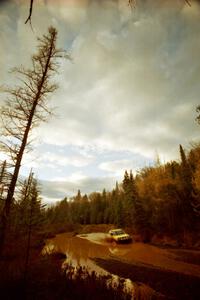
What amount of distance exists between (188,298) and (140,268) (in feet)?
26.2

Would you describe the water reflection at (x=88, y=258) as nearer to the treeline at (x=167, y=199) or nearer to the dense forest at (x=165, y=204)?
the dense forest at (x=165, y=204)

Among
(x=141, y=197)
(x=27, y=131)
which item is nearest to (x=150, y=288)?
(x=27, y=131)

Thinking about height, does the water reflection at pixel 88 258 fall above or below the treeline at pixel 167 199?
below

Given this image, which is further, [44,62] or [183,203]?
[183,203]

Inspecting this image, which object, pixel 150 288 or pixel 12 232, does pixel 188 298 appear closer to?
pixel 150 288

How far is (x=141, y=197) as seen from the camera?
40625mm

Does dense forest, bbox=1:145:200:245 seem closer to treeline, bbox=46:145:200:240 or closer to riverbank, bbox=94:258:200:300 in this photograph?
treeline, bbox=46:145:200:240

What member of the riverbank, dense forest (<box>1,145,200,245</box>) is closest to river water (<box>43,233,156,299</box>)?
the riverbank

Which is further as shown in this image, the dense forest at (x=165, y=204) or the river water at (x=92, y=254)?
the dense forest at (x=165, y=204)

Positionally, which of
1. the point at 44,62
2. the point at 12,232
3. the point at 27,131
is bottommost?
the point at 12,232

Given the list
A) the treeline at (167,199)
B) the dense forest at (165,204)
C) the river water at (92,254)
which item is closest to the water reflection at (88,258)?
the river water at (92,254)

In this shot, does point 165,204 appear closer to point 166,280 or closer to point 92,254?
point 92,254

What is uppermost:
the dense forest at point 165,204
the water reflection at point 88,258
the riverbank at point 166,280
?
the dense forest at point 165,204

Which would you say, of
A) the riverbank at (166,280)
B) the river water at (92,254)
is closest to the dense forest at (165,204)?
the river water at (92,254)
